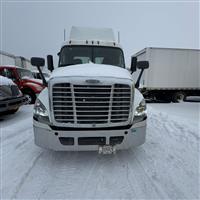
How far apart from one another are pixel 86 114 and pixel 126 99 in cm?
70

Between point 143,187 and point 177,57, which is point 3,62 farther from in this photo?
point 143,187

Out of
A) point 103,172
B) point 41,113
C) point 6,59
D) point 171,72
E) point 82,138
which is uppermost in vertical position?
point 6,59

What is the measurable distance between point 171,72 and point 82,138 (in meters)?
11.8

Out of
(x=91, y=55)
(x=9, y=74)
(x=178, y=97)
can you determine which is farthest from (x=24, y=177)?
(x=178, y=97)

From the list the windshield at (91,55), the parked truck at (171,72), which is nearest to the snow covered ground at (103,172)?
the windshield at (91,55)

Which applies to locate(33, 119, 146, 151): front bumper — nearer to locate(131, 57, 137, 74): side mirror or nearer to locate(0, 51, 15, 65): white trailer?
locate(131, 57, 137, 74): side mirror

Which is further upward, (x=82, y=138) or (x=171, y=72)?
(x=171, y=72)

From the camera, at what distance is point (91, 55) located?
5.10 meters

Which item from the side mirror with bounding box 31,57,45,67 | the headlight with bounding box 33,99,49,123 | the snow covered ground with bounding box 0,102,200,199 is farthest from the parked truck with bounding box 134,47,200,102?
the headlight with bounding box 33,99,49,123

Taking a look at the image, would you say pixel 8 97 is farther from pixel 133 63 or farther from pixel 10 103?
pixel 133 63

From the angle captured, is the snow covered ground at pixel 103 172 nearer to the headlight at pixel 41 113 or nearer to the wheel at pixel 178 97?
the headlight at pixel 41 113

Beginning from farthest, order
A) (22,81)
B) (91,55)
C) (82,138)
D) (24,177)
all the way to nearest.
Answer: (22,81)
(91,55)
(82,138)
(24,177)

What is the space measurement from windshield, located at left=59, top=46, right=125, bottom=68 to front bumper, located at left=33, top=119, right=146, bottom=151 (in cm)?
224

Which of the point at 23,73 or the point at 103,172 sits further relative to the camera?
the point at 23,73
